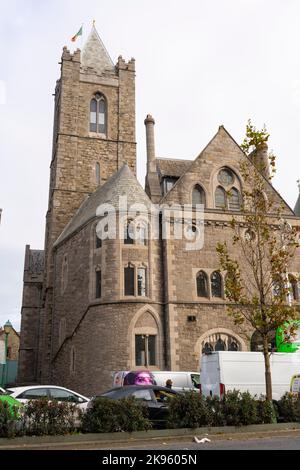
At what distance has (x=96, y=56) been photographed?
42438 millimetres

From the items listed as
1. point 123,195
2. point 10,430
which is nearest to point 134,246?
point 123,195

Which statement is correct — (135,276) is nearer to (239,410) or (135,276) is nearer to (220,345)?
(220,345)

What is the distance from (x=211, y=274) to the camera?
82.9 feet

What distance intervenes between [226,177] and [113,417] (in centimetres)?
1876

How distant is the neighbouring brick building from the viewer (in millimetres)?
23203

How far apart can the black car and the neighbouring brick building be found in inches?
307

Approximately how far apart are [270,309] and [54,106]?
33116 millimetres

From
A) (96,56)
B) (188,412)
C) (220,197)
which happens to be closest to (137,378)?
(188,412)

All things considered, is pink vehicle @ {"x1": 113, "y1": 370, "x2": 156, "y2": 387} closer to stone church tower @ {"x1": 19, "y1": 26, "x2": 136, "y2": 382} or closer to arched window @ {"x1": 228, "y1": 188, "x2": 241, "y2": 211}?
arched window @ {"x1": 228, "y1": 188, "x2": 241, "y2": 211}

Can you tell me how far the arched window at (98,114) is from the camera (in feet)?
126

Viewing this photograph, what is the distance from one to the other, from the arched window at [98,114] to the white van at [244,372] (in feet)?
84.3

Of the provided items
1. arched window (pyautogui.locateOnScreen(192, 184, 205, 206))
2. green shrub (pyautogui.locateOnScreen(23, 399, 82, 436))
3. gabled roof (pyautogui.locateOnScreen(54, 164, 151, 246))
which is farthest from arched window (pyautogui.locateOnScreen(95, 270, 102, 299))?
green shrub (pyautogui.locateOnScreen(23, 399, 82, 436))
